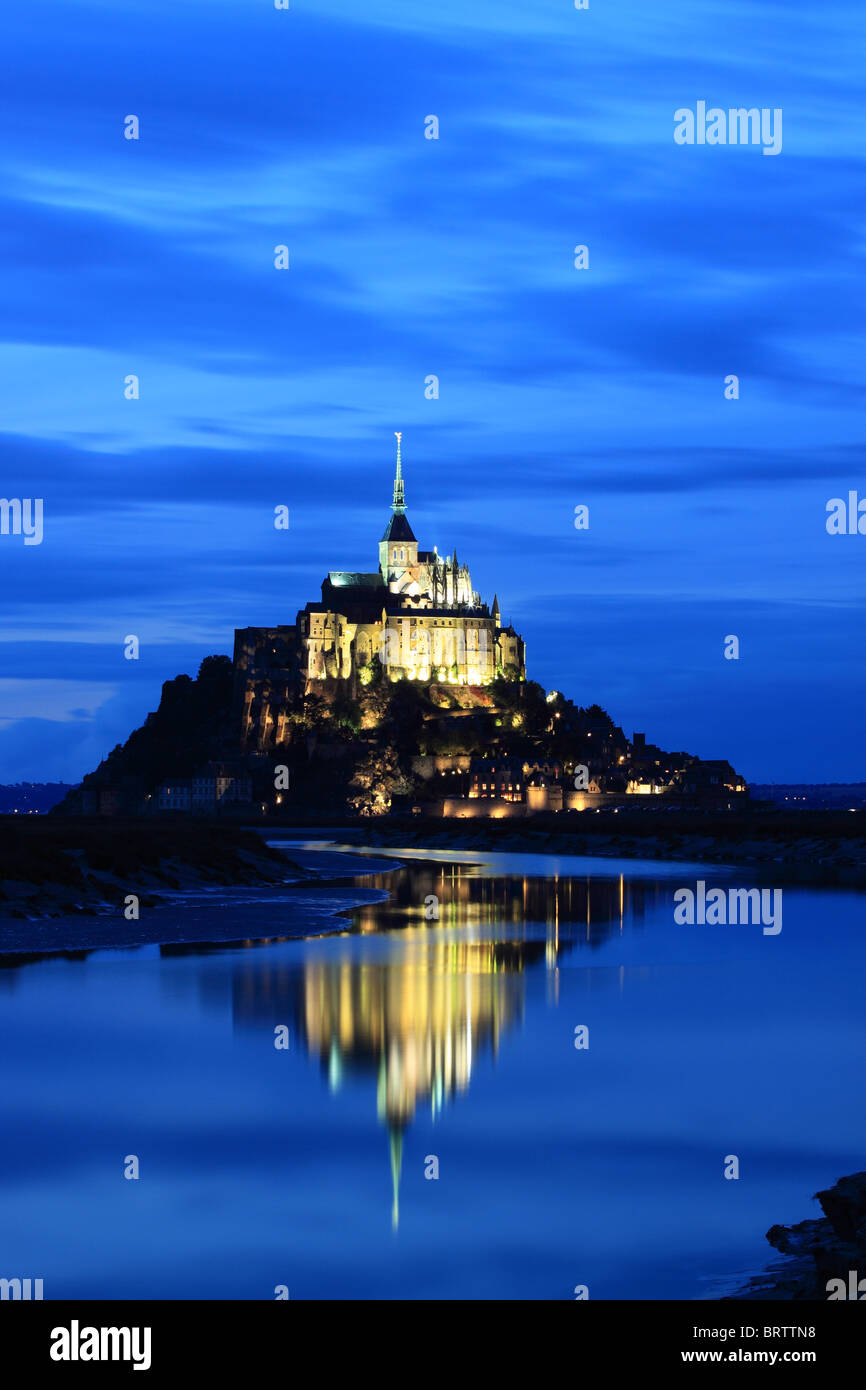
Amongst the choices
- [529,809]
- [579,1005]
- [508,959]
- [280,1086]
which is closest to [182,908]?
[508,959]

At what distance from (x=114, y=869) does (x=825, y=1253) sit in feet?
105

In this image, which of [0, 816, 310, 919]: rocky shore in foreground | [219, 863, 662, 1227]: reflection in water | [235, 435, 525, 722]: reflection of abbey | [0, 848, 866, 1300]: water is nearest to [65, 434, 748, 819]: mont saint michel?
[235, 435, 525, 722]: reflection of abbey

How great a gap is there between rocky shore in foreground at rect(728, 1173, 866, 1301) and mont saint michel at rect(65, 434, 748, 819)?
108 meters

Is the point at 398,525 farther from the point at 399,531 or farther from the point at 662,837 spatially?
the point at 662,837

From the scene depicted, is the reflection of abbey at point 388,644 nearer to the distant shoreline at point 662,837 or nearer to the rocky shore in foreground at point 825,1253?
the distant shoreline at point 662,837

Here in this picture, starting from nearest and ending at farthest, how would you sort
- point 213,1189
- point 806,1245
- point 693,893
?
point 806,1245, point 213,1189, point 693,893

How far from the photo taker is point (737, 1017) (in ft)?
72.2

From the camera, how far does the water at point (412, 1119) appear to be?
1097cm

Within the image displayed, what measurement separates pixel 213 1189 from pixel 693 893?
3601cm

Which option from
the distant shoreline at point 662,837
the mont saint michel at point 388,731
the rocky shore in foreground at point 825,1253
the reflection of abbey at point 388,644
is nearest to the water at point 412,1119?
the rocky shore in foreground at point 825,1253

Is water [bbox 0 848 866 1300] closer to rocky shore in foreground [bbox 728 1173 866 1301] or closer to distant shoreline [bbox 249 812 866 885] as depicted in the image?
rocky shore in foreground [bbox 728 1173 866 1301]

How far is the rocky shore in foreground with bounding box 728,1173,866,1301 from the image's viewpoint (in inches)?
370

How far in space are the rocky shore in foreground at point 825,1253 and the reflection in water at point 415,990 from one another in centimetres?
283
